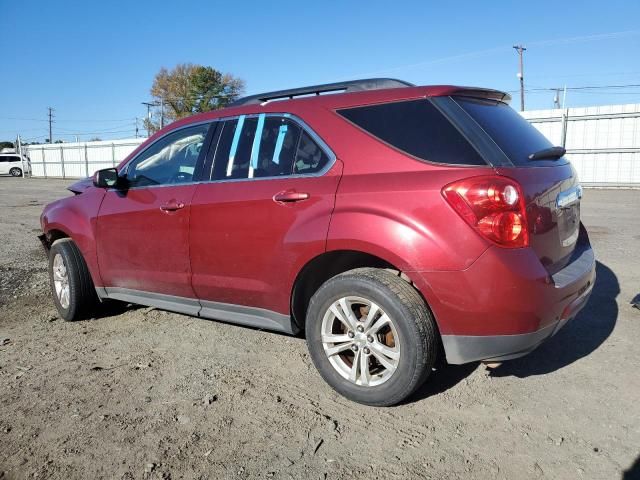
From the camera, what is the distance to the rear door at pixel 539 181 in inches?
110

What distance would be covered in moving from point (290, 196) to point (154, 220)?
131 cm

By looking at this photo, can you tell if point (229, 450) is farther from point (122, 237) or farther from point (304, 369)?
point (122, 237)

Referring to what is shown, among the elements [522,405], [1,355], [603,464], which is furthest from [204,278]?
[603,464]

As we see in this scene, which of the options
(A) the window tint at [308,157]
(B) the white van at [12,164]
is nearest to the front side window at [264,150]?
(A) the window tint at [308,157]

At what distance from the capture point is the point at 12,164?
44.3m

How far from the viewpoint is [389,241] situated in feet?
9.33

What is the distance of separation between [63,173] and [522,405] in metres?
45.6

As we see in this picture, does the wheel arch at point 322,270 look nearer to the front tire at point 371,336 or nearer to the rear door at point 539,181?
the front tire at point 371,336

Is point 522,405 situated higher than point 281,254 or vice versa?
point 281,254

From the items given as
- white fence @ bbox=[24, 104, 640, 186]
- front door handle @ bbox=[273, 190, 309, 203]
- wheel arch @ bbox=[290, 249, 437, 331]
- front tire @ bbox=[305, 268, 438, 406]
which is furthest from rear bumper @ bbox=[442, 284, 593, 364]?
white fence @ bbox=[24, 104, 640, 186]

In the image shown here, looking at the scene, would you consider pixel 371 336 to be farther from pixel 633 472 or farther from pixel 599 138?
pixel 599 138

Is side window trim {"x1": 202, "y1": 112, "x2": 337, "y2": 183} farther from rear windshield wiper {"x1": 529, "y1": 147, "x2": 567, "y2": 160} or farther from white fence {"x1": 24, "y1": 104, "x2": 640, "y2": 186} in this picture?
white fence {"x1": 24, "y1": 104, "x2": 640, "y2": 186}

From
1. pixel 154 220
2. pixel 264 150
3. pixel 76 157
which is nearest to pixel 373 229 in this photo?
pixel 264 150

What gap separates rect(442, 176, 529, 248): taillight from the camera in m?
2.66
